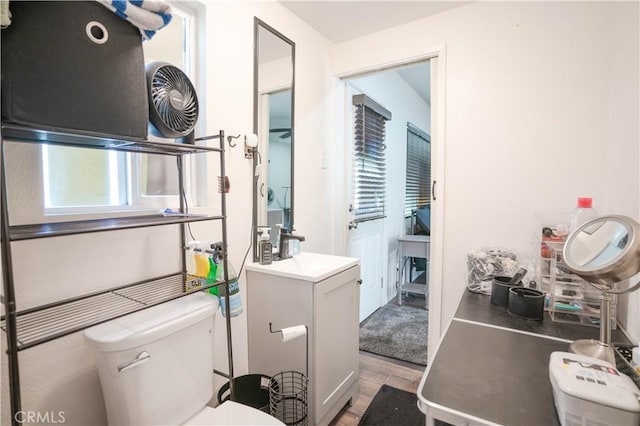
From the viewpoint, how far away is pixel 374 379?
7.23 feet

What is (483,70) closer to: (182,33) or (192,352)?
(182,33)

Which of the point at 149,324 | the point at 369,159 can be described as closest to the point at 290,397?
the point at 149,324

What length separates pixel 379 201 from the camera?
336cm

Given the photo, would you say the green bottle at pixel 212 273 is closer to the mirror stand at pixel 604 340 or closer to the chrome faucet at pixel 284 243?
the chrome faucet at pixel 284 243

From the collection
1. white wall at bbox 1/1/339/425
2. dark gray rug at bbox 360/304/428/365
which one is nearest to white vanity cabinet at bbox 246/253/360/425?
white wall at bbox 1/1/339/425

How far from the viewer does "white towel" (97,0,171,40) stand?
2.84ft

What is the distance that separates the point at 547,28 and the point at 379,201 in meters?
1.94

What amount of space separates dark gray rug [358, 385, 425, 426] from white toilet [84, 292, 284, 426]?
922 millimetres

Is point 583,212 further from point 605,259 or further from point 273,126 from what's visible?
point 273,126

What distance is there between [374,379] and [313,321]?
1017mm

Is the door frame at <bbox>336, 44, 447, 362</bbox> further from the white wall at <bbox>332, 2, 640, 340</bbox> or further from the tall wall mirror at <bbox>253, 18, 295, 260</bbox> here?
the tall wall mirror at <bbox>253, 18, 295, 260</bbox>

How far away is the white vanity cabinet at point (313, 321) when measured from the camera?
1.57 meters

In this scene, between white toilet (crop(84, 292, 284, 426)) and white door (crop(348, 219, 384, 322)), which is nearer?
white toilet (crop(84, 292, 284, 426))

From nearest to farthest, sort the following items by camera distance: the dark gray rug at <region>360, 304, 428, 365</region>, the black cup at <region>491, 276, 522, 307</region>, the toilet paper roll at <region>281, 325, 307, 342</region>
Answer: the toilet paper roll at <region>281, 325, 307, 342</region> → the black cup at <region>491, 276, 522, 307</region> → the dark gray rug at <region>360, 304, 428, 365</region>
